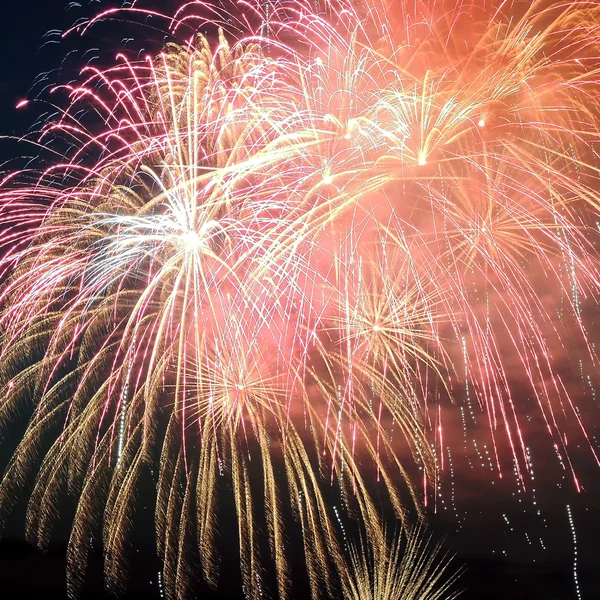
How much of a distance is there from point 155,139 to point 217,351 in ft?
12.6

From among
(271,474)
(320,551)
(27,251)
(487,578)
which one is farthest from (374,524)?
(487,578)

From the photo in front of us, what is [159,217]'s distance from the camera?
10.9 meters

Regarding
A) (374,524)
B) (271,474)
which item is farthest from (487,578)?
(271,474)

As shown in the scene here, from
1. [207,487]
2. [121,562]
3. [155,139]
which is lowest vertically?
[121,562]

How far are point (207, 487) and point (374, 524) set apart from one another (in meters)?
3.68

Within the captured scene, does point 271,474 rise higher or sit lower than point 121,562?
higher

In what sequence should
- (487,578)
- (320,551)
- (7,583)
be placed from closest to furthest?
(320,551) < (7,583) < (487,578)

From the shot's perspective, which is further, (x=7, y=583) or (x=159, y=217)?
(x=7, y=583)

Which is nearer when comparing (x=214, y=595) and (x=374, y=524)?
(x=374, y=524)

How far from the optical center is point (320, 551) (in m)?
13.2

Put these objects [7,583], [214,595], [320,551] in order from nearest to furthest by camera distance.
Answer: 1. [320,551]
2. [7,583]
3. [214,595]

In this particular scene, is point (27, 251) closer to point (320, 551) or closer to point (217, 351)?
point (217, 351)

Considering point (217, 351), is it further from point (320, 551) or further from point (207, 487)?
point (320, 551)

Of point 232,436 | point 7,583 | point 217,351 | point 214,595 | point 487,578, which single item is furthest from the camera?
point 487,578
